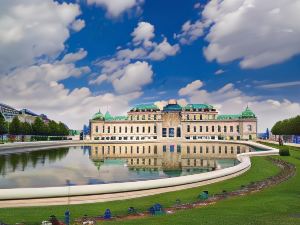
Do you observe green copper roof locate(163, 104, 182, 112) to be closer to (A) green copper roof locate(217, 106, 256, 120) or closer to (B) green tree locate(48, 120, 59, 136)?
(A) green copper roof locate(217, 106, 256, 120)

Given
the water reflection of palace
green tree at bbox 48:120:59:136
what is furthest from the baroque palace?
the water reflection of palace

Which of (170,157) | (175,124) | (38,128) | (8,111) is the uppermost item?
(8,111)

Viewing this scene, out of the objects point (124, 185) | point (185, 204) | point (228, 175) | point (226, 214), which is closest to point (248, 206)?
point (226, 214)

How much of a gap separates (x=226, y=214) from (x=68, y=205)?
618 centimetres

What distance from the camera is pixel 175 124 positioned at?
387 ft

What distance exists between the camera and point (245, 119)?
378ft

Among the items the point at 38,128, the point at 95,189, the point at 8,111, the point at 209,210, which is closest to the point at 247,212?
the point at 209,210

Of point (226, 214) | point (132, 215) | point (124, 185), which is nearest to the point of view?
point (226, 214)

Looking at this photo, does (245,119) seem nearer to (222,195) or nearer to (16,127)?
(16,127)

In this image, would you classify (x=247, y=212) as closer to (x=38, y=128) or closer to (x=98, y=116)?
(x=38, y=128)

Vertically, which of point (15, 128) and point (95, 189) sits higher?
point (15, 128)

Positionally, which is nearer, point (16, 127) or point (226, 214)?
point (226, 214)

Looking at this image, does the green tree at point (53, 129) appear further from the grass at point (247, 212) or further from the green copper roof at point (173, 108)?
the grass at point (247, 212)

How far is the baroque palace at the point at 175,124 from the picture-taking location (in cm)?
11650
